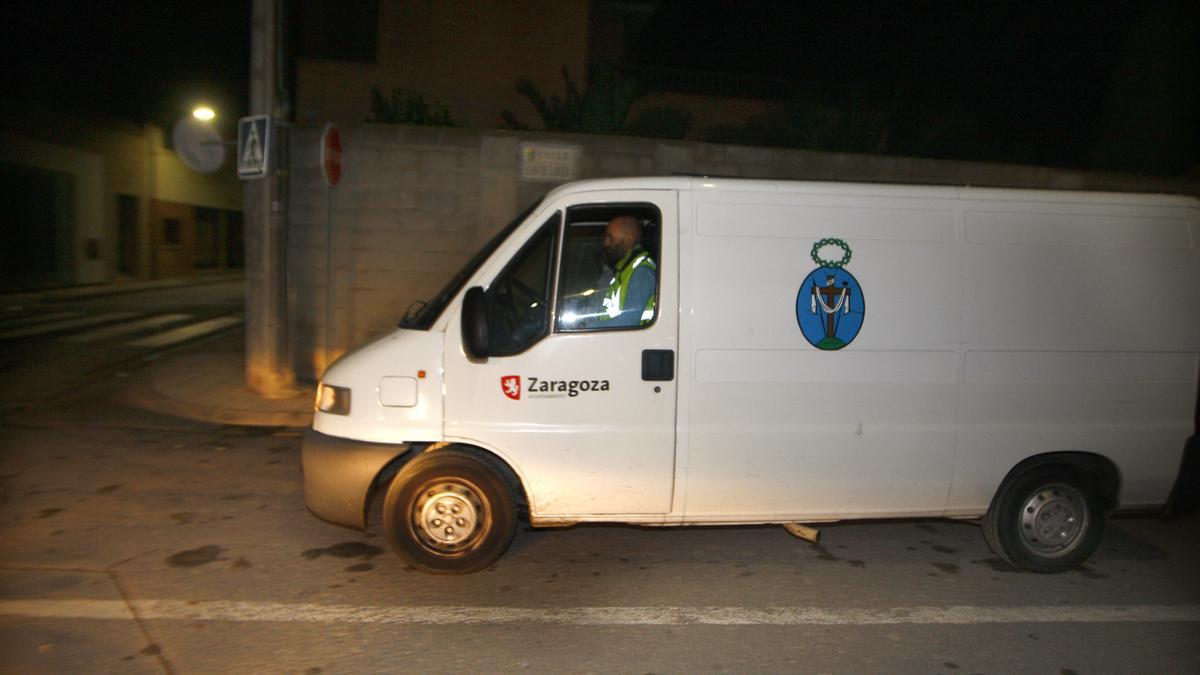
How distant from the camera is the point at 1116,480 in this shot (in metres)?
5.23

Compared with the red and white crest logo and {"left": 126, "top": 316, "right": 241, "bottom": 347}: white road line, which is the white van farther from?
{"left": 126, "top": 316, "right": 241, "bottom": 347}: white road line

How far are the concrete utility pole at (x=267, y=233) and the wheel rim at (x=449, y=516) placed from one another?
5366mm

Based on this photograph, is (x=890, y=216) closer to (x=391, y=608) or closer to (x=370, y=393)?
(x=370, y=393)

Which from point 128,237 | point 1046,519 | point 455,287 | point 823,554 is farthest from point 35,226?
point 1046,519

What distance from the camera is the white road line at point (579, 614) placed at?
14.3ft

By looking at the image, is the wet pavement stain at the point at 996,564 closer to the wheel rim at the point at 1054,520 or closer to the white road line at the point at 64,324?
the wheel rim at the point at 1054,520

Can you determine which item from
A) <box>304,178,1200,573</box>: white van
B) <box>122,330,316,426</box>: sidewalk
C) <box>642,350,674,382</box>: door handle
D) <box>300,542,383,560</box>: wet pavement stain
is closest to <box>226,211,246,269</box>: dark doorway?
<box>122,330,316,426</box>: sidewalk

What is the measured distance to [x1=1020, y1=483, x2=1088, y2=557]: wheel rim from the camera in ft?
17.1

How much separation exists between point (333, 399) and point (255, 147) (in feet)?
17.5

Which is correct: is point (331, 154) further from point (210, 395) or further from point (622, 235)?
point (622, 235)

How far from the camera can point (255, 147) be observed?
9242mm

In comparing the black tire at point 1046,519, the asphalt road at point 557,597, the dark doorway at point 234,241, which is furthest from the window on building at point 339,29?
the dark doorway at point 234,241

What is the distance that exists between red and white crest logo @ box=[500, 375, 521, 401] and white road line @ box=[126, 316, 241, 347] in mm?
10463

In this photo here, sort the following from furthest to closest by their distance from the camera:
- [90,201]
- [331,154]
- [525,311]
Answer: [90,201]
[331,154]
[525,311]
